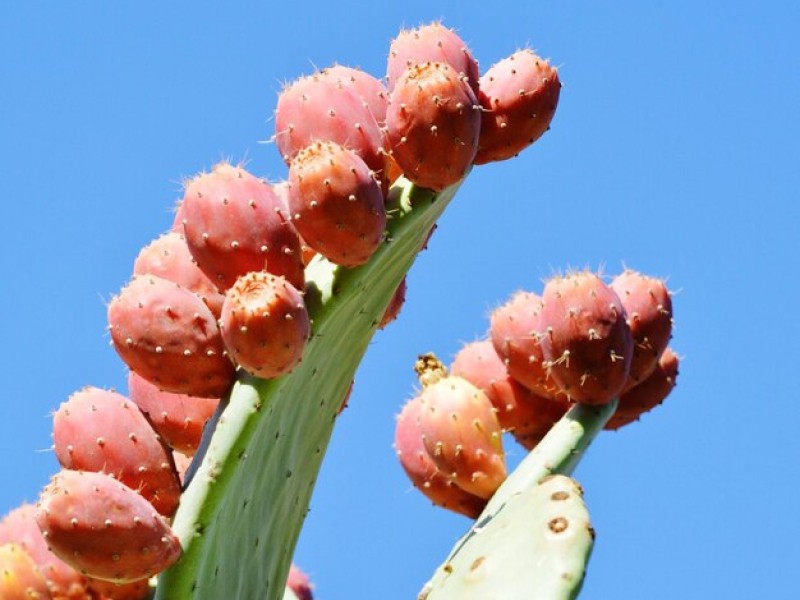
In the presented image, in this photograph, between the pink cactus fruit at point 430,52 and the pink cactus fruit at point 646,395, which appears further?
the pink cactus fruit at point 646,395

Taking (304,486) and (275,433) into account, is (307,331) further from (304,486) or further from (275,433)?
(304,486)

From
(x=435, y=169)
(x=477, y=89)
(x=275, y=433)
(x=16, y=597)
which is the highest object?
(x=477, y=89)

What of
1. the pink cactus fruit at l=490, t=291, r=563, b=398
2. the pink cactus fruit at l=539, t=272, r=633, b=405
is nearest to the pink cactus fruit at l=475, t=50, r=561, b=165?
the pink cactus fruit at l=539, t=272, r=633, b=405

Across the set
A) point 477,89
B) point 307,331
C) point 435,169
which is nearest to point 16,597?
point 307,331

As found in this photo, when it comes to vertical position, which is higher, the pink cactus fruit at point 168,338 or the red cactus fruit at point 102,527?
the pink cactus fruit at point 168,338

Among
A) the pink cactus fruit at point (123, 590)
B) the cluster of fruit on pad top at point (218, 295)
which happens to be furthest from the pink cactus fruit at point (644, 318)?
the pink cactus fruit at point (123, 590)

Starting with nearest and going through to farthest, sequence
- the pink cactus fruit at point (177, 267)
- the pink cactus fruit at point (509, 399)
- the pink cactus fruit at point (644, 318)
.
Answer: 1. the pink cactus fruit at point (177, 267)
2. the pink cactus fruit at point (644, 318)
3. the pink cactus fruit at point (509, 399)

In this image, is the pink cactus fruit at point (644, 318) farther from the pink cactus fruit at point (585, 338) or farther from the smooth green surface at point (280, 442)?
the smooth green surface at point (280, 442)

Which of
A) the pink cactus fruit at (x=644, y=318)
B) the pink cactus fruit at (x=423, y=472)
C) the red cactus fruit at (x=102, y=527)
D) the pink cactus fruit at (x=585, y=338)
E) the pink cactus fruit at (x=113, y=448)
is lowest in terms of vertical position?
the red cactus fruit at (x=102, y=527)
